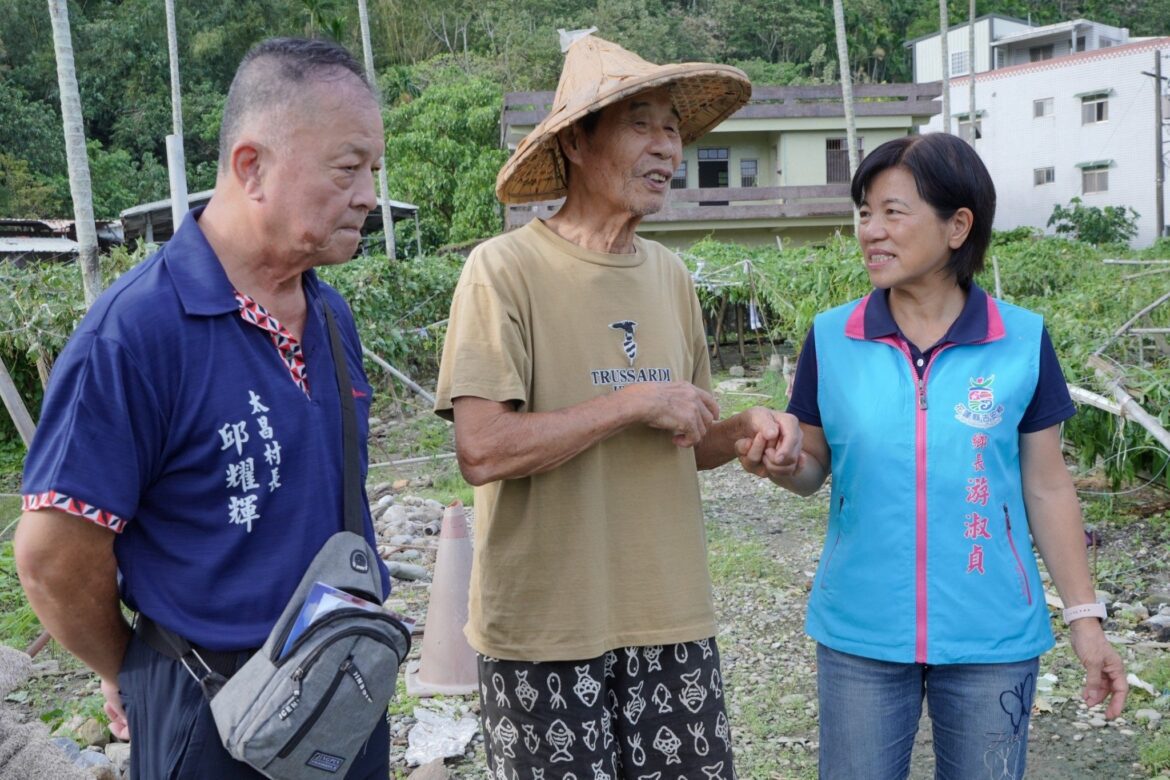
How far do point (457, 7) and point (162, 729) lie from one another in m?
42.8

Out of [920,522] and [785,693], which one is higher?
[920,522]

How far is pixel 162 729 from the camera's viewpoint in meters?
1.62

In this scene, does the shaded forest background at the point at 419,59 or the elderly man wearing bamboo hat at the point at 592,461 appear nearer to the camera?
the elderly man wearing bamboo hat at the point at 592,461

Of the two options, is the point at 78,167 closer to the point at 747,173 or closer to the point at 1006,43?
the point at 747,173

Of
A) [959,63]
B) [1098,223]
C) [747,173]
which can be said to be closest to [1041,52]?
[959,63]

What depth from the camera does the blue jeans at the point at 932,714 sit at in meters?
2.09

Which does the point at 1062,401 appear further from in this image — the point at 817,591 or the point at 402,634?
the point at 402,634

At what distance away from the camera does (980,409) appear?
2.15 m

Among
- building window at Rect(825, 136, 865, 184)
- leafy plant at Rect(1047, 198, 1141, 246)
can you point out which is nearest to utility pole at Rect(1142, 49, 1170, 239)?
leafy plant at Rect(1047, 198, 1141, 246)

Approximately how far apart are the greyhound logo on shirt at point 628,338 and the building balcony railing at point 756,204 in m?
21.8

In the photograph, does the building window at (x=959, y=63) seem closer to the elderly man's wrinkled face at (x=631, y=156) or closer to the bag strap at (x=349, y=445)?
the elderly man's wrinkled face at (x=631, y=156)

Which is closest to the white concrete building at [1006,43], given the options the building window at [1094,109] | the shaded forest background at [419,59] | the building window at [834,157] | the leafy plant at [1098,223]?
the shaded forest background at [419,59]

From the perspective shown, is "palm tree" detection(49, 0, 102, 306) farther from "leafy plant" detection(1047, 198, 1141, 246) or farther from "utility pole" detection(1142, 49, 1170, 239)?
"leafy plant" detection(1047, 198, 1141, 246)

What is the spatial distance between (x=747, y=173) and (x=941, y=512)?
27.4 meters
